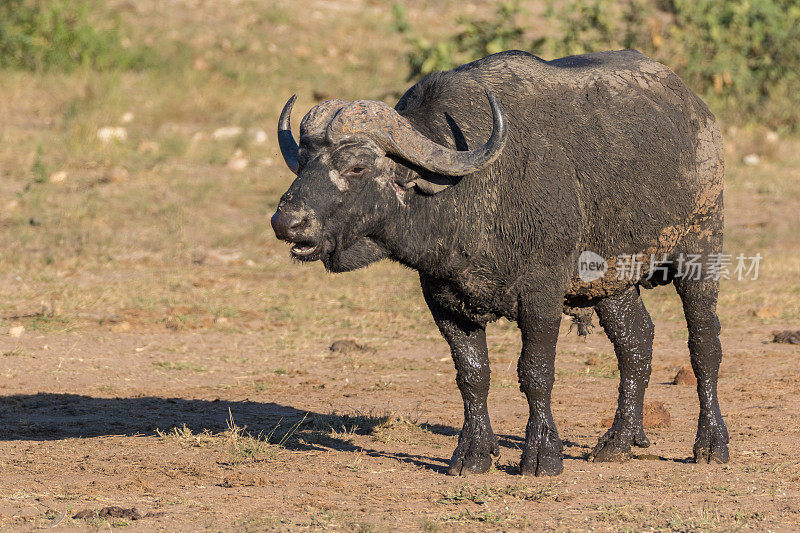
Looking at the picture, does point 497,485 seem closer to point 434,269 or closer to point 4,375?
point 434,269

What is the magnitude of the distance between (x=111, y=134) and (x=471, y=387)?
982 cm

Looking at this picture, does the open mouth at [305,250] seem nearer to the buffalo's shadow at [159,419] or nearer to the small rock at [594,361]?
the buffalo's shadow at [159,419]

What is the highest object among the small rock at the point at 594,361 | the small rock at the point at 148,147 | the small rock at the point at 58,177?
the small rock at the point at 148,147

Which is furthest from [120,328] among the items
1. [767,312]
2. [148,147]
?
[767,312]

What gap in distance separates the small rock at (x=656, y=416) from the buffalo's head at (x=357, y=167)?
288 centimetres

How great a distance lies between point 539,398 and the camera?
6086 mm

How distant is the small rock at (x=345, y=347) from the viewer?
937 cm

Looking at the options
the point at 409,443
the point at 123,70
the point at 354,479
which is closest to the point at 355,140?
the point at 354,479

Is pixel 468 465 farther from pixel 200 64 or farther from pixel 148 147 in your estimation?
pixel 200 64

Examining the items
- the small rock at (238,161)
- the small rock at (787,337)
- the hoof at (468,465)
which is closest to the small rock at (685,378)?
the small rock at (787,337)

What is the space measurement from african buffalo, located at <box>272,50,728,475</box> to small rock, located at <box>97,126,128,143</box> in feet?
30.2

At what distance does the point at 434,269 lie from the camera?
574cm

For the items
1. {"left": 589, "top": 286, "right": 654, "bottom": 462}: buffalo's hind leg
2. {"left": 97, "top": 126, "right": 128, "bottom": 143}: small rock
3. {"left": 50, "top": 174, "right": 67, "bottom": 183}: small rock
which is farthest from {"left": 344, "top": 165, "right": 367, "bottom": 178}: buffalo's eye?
{"left": 97, "top": 126, "right": 128, "bottom": 143}: small rock

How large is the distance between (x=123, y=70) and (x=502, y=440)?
11814mm
